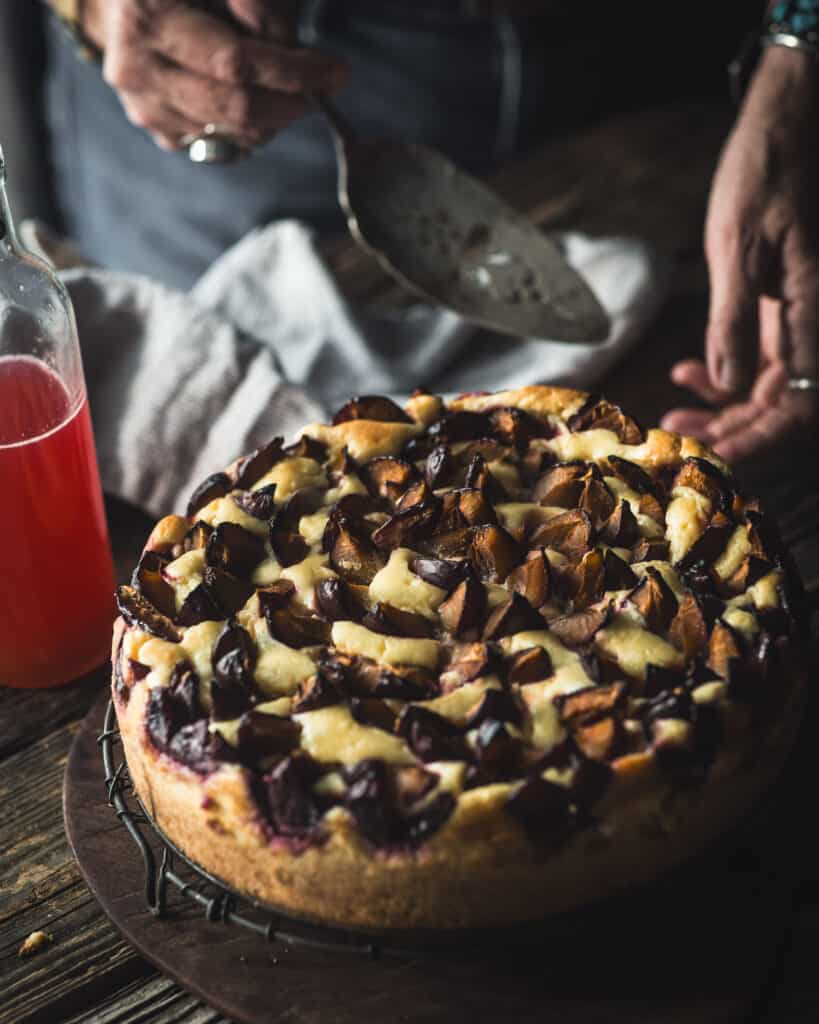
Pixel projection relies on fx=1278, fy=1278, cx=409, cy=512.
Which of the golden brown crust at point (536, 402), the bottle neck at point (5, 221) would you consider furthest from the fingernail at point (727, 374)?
the bottle neck at point (5, 221)

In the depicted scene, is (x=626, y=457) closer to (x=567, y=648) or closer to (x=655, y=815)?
(x=567, y=648)

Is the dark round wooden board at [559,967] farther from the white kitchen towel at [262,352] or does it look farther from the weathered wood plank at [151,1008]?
the white kitchen towel at [262,352]

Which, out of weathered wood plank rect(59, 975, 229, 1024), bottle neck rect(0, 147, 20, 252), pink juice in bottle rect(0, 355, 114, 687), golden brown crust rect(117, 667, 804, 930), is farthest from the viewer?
pink juice in bottle rect(0, 355, 114, 687)

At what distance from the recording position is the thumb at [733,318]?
171cm

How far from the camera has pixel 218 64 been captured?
1.70m

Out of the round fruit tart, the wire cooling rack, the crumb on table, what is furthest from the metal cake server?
the crumb on table

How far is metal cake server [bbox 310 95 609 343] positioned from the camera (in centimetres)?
170

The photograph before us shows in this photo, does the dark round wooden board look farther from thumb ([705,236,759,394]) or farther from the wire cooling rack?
thumb ([705,236,759,394])

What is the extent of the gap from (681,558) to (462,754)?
318 millimetres

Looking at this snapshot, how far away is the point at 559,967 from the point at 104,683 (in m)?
0.66

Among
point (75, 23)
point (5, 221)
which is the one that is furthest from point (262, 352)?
point (75, 23)

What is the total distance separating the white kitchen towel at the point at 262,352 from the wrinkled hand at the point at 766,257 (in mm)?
187

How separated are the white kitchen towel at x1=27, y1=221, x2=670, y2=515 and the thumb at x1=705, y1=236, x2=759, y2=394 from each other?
0.55 ft

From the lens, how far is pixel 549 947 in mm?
1062
